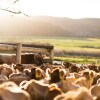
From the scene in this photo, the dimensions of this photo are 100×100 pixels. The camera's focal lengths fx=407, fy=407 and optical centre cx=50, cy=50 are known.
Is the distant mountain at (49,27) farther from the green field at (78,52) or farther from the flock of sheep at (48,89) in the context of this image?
the flock of sheep at (48,89)

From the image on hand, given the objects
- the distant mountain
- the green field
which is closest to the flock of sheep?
the green field

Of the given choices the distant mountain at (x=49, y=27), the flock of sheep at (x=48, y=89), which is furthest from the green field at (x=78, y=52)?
the flock of sheep at (x=48, y=89)

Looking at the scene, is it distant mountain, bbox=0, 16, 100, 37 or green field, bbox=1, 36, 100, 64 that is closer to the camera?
green field, bbox=1, 36, 100, 64

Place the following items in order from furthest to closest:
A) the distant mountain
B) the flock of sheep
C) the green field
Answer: the distant mountain
the green field
the flock of sheep

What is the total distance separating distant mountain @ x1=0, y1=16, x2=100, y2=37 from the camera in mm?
96125

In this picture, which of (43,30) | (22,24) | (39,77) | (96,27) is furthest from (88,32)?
(39,77)

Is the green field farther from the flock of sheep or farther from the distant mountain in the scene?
the flock of sheep

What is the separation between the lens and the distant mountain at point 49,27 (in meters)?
96.1

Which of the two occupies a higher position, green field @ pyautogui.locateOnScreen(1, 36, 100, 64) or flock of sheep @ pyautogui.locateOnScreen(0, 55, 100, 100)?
flock of sheep @ pyautogui.locateOnScreen(0, 55, 100, 100)

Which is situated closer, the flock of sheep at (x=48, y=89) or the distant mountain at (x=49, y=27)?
the flock of sheep at (x=48, y=89)

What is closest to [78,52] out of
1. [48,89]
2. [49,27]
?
[48,89]

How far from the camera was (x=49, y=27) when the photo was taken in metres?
112

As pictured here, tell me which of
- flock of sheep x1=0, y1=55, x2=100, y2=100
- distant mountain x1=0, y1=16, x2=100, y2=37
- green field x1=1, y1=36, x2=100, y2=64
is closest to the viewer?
flock of sheep x1=0, y1=55, x2=100, y2=100

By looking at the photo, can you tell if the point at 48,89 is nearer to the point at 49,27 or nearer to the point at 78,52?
the point at 78,52
